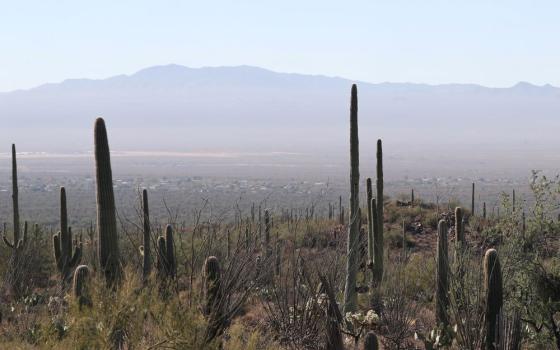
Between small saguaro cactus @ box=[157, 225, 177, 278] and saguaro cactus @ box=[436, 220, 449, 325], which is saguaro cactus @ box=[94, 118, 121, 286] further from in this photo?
saguaro cactus @ box=[436, 220, 449, 325]

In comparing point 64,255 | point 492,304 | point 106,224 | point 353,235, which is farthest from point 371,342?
point 64,255

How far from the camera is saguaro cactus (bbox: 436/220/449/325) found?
15.6 m

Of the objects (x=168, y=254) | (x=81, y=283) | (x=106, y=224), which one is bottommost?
(x=81, y=283)

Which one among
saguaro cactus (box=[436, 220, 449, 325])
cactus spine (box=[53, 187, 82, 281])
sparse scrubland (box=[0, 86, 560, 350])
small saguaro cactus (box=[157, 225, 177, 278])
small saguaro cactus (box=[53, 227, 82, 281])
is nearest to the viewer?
sparse scrubland (box=[0, 86, 560, 350])

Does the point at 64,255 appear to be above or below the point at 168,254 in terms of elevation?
below

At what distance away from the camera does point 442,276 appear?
1591 cm

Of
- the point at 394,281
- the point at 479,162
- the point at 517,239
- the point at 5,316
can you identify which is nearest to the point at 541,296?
the point at 517,239

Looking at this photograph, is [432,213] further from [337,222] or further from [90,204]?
[90,204]

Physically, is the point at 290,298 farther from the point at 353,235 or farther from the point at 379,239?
the point at 379,239

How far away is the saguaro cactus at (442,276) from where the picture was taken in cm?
1556

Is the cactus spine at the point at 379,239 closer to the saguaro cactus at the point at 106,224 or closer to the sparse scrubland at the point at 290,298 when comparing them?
the sparse scrubland at the point at 290,298

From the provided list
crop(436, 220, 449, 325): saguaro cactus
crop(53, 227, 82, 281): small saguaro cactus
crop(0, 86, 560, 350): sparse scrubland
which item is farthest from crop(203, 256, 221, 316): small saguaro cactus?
crop(53, 227, 82, 281): small saguaro cactus

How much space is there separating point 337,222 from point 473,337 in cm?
2554

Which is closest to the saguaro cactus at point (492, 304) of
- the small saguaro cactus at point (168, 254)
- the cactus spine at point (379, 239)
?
the small saguaro cactus at point (168, 254)
